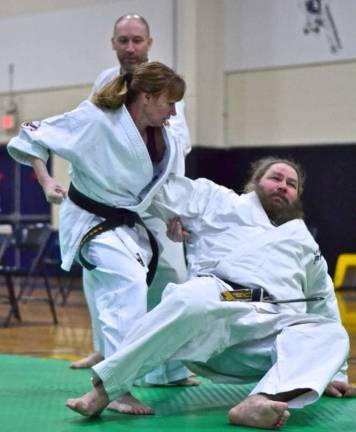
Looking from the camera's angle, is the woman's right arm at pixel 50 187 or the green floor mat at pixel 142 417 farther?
the woman's right arm at pixel 50 187

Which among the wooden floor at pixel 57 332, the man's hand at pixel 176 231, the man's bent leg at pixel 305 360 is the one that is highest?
the man's hand at pixel 176 231

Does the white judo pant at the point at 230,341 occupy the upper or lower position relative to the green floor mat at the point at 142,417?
upper

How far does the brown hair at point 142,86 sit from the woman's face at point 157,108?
0.05 ft

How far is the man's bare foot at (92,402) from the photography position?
2797mm

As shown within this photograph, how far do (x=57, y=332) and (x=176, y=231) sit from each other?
2.78m

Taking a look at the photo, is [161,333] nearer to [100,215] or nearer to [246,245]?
[246,245]

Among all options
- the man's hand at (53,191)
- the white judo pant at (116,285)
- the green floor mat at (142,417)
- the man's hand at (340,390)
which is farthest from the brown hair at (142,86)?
the man's hand at (340,390)

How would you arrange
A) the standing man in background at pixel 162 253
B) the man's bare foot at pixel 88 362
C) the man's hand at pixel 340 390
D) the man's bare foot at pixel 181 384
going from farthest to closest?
the man's bare foot at pixel 88 362, the man's bare foot at pixel 181 384, the standing man in background at pixel 162 253, the man's hand at pixel 340 390

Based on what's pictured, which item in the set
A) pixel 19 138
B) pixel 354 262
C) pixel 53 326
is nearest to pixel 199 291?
pixel 19 138

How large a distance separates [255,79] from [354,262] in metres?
2.55

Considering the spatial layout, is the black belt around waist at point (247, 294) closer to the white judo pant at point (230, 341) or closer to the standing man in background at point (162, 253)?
the white judo pant at point (230, 341)

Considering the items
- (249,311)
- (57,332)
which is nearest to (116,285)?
(249,311)

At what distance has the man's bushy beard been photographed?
10.6 ft

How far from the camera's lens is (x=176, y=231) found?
342cm
